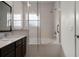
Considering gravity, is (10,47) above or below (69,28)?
below

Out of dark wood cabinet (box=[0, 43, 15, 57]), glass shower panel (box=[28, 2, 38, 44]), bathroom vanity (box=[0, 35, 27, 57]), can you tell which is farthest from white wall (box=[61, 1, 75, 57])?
dark wood cabinet (box=[0, 43, 15, 57])

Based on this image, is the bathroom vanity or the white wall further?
the white wall

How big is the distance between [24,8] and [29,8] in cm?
18

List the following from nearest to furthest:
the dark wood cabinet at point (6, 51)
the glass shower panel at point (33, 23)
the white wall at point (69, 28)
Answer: the dark wood cabinet at point (6, 51)
the white wall at point (69, 28)
the glass shower panel at point (33, 23)

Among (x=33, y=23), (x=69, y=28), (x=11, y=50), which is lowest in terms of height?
(x=11, y=50)

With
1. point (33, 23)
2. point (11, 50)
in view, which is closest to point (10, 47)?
point (11, 50)

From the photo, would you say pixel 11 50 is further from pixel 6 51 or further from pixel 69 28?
pixel 69 28

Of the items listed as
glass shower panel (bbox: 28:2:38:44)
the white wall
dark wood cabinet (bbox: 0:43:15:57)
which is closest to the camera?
dark wood cabinet (bbox: 0:43:15:57)

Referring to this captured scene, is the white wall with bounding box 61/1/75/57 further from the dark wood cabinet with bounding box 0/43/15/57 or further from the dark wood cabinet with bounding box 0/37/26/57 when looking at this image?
the dark wood cabinet with bounding box 0/43/15/57

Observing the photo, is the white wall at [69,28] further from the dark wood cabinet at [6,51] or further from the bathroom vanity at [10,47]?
the dark wood cabinet at [6,51]

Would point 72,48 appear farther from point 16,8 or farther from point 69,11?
point 16,8

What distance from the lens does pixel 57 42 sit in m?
4.22

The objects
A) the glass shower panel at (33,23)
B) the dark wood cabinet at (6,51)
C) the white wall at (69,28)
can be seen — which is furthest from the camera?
the glass shower panel at (33,23)

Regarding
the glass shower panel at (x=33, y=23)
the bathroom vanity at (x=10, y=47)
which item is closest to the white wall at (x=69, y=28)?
the bathroom vanity at (x=10, y=47)
